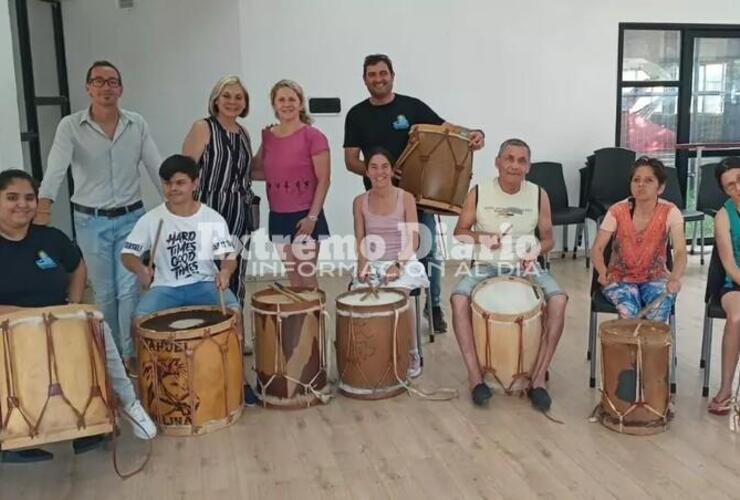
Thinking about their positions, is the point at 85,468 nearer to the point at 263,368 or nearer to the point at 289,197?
the point at 263,368

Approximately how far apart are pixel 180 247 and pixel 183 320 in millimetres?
379

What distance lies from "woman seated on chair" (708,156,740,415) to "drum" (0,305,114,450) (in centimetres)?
252

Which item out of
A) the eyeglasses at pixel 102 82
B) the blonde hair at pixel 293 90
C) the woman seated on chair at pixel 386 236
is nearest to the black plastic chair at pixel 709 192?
the woman seated on chair at pixel 386 236

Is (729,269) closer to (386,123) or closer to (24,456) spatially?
(386,123)

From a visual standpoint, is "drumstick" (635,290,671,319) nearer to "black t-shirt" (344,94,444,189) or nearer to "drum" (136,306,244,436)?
"black t-shirt" (344,94,444,189)

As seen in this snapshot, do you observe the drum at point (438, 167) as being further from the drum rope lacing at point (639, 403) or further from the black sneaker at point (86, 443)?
the black sneaker at point (86, 443)

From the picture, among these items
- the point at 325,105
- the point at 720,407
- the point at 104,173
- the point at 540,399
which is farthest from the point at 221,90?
the point at 720,407

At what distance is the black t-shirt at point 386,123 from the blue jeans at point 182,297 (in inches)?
48.2

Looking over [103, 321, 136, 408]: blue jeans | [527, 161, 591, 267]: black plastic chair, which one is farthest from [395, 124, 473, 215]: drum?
[527, 161, 591, 267]: black plastic chair

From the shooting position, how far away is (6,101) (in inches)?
142

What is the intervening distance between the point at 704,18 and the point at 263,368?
5498mm

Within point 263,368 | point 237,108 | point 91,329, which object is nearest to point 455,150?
point 237,108

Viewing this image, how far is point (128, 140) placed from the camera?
146 inches

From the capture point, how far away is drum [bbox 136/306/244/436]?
299cm
